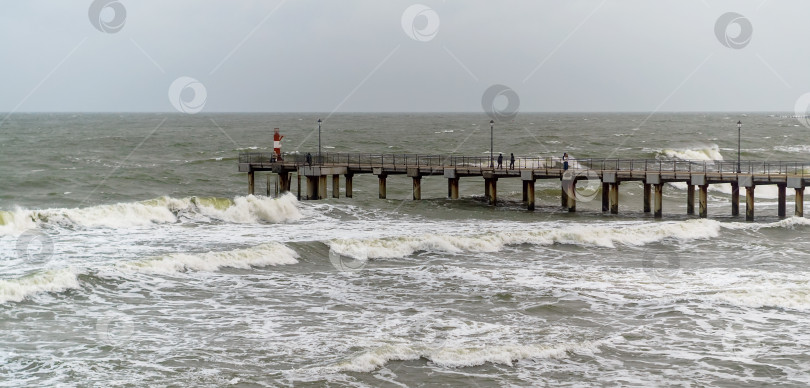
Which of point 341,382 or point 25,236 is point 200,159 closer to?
point 25,236

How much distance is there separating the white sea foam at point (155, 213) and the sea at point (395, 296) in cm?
11

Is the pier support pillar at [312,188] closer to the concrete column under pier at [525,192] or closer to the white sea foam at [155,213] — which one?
the white sea foam at [155,213]

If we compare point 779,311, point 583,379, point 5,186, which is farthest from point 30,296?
point 5,186

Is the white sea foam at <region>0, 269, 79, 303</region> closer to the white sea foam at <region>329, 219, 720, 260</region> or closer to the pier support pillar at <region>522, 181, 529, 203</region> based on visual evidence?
the white sea foam at <region>329, 219, 720, 260</region>

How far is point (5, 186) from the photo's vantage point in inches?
2413

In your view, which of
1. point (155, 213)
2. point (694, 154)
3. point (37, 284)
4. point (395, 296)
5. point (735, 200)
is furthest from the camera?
point (694, 154)

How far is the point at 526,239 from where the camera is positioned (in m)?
38.2

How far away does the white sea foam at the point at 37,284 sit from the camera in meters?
26.3

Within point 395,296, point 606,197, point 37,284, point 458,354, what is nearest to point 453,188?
point 606,197

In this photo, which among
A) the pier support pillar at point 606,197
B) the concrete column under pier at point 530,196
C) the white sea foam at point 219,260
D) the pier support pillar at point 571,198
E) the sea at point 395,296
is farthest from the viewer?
the concrete column under pier at point 530,196

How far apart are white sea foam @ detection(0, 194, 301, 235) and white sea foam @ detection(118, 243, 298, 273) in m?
12.0

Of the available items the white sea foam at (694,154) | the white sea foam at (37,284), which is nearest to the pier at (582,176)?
the white sea foam at (37,284)

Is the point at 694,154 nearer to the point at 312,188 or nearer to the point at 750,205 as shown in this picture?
the point at 750,205

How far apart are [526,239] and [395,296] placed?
11841 millimetres
